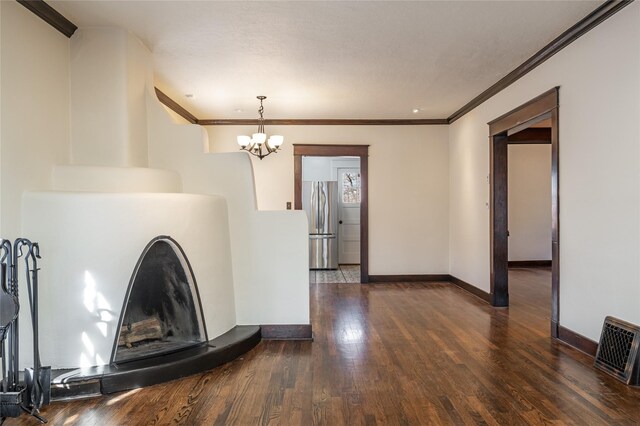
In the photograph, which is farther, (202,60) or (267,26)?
(202,60)

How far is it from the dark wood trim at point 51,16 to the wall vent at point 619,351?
4726 millimetres

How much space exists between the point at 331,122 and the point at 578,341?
4.72 meters

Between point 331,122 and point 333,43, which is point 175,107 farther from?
point 333,43

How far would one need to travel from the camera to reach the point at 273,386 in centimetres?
291

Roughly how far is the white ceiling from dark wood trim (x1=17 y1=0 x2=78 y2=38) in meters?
0.05

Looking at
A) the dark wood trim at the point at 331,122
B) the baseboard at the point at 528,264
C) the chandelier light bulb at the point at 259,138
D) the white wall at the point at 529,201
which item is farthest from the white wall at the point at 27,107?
the baseboard at the point at 528,264

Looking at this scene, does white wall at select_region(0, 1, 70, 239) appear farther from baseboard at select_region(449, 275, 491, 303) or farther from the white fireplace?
baseboard at select_region(449, 275, 491, 303)

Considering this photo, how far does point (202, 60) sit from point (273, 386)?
3.11 m

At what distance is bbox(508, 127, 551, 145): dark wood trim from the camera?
8355 millimetres

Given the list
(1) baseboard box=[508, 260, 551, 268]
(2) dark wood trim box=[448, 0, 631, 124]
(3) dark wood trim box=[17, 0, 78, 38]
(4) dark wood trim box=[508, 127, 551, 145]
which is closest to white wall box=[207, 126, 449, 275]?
(2) dark wood trim box=[448, 0, 631, 124]

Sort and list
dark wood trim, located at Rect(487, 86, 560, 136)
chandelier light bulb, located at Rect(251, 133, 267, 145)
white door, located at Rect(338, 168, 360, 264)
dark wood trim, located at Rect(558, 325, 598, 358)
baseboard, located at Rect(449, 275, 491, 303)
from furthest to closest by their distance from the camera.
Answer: white door, located at Rect(338, 168, 360, 264), chandelier light bulb, located at Rect(251, 133, 267, 145), baseboard, located at Rect(449, 275, 491, 303), dark wood trim, located at Rect(487, 86, 560, 136), dark wood trim, located at Rect(558, 325, 598, 358)

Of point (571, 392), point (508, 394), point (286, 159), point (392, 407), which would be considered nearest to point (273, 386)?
point (392, 407)

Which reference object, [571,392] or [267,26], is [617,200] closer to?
[571,392]

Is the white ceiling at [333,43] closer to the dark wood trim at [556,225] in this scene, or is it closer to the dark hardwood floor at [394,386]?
the dark wood trim at [556,225]
